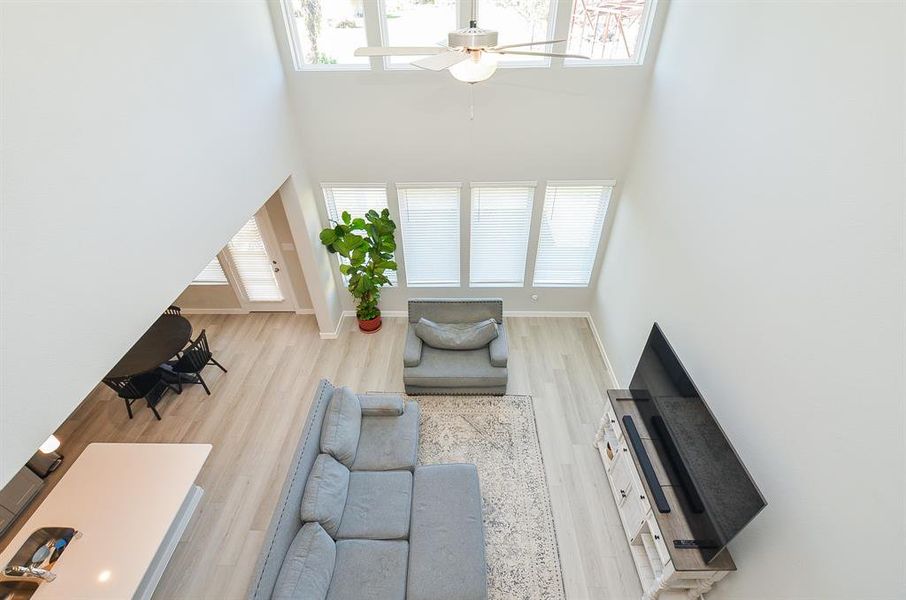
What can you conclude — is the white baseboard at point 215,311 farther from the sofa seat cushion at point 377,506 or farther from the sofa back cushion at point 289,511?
the sofa seat cushion at point 377,506

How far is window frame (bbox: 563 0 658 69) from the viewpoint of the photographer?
433 centimetres

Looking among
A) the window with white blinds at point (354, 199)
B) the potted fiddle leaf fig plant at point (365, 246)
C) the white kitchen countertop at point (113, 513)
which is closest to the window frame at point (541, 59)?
the window with white blinds at point (354, 199)

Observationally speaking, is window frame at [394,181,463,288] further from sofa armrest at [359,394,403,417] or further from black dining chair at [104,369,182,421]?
black dining chair at [104,369,182,421]

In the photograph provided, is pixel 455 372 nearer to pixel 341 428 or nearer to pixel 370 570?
pixel 341 428

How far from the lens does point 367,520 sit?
11.9 feet

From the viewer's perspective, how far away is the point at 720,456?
9.36ft

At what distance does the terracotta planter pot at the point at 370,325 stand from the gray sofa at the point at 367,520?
2.07 meters

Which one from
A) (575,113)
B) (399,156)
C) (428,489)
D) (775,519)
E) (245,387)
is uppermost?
(575,113)

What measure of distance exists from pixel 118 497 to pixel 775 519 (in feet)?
17.2

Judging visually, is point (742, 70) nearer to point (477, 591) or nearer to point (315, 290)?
point (477, 591)

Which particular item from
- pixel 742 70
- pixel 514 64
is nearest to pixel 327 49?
pixel 514 64

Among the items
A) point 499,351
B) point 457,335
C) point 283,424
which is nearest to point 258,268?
point 283,424

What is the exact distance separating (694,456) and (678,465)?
0.27 meters

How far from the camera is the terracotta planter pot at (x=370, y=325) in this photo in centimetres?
636
